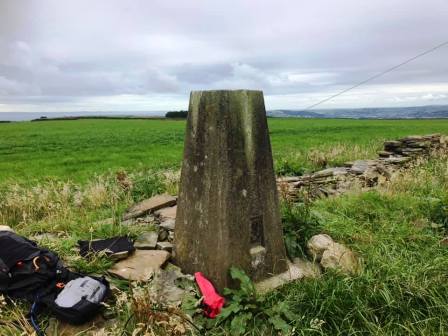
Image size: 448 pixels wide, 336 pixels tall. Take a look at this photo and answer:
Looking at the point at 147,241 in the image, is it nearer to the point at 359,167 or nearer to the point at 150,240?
the point at 150,240

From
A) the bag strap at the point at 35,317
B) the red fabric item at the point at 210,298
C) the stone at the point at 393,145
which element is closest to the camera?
the bag strap at the point at 35,317

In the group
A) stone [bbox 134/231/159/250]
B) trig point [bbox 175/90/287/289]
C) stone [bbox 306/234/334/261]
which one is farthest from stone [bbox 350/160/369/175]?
stone [bbox 134/231/159/250]

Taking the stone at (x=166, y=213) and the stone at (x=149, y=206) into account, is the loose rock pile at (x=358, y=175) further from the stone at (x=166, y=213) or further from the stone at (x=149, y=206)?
→ the stone at (x=149, y=206)

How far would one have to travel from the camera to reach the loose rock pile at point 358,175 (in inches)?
302

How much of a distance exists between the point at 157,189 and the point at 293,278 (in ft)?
15.1

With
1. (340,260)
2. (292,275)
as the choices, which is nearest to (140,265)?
(292,275)

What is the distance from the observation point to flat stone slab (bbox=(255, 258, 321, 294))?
4270 mm

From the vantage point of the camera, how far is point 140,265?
4344mm

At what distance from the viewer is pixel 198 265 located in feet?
14.3

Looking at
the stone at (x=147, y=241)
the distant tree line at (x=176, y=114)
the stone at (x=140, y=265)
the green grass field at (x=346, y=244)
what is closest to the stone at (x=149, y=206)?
the green grass field at (x=346, y=244)

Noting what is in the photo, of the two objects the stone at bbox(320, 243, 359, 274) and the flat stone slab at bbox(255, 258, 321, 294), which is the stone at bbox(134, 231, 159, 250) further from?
the stone at bbox(320, 243, 359, 274)

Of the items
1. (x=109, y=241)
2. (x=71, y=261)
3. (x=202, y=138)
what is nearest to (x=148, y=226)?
(x=109, y=241)

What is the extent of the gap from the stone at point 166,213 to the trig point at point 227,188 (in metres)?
1.55

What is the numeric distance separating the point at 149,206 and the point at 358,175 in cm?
480
